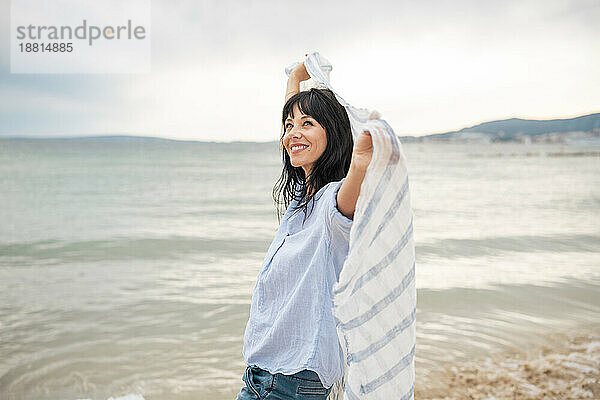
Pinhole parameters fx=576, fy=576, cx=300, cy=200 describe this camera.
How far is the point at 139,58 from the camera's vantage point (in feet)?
74.2

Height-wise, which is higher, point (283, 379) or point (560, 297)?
point (283, 379)

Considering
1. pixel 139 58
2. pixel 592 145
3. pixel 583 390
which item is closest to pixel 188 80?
pixel 139 58

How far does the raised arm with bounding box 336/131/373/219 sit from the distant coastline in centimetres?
1768

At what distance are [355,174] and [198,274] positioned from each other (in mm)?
5271

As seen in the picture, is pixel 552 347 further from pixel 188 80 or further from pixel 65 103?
pixel 65 103

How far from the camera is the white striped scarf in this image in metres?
1.08

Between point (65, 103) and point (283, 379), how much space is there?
23467 mm

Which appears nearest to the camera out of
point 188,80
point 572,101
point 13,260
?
point 13,260

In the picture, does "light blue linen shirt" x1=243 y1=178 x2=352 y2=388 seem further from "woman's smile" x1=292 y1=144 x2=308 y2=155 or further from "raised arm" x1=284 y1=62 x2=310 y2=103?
"raised arm" x1=284 y1=62 x2=310 y2=103

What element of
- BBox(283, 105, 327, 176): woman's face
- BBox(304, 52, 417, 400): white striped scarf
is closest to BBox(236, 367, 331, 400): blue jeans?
BBox(304, 52, 417, 400): white striped scarf

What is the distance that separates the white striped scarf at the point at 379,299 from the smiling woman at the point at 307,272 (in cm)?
9

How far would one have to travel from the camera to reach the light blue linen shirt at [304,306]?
1287 millimetres

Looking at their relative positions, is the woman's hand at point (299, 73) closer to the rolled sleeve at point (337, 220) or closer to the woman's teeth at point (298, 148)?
the woman's teeth at point (298, 148)

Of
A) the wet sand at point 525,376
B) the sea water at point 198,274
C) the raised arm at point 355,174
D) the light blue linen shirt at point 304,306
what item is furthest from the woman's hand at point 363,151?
the sea water at point 198,274
